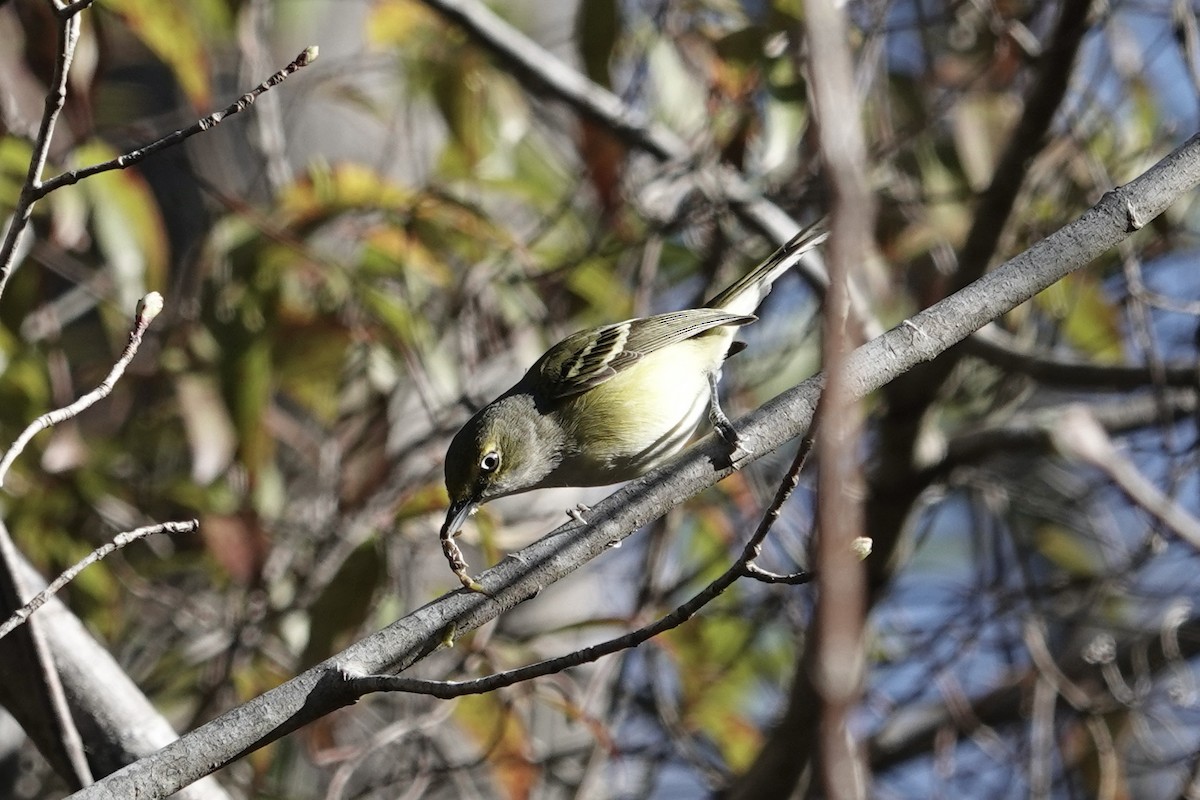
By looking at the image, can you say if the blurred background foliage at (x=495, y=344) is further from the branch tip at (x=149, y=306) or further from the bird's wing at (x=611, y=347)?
the branch tip at (x=149, y=306)

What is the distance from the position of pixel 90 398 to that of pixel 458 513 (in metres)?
1.50

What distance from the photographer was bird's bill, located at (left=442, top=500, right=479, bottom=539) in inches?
129

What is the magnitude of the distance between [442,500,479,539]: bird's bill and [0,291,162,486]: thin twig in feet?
4.14

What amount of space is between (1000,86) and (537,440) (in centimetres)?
285

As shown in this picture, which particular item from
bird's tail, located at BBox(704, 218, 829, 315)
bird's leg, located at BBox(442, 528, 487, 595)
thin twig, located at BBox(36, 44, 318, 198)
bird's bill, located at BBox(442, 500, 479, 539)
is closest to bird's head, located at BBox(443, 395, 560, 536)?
bird's bill, located at BBox(442, 500, 479, 539)

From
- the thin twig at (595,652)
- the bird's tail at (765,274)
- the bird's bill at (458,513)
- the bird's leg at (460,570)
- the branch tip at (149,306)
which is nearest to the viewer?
the thin twig at (595,652)

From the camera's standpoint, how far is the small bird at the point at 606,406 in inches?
138

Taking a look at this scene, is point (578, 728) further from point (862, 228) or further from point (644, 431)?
point (862, 228)

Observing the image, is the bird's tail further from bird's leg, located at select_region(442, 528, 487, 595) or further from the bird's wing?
bird's leg, located at select_region(442, 528, 487, 595)

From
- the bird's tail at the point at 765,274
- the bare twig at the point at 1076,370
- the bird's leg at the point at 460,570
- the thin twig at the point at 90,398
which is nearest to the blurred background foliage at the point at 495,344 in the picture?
→ the bare twig at the point at 1076,370

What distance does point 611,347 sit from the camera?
12.7ft

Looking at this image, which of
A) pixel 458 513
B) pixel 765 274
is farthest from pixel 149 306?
pixel 765 274

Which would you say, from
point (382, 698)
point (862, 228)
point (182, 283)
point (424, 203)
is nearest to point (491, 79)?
point (424, 203)

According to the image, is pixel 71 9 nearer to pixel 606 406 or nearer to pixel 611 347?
pixel 606 406
